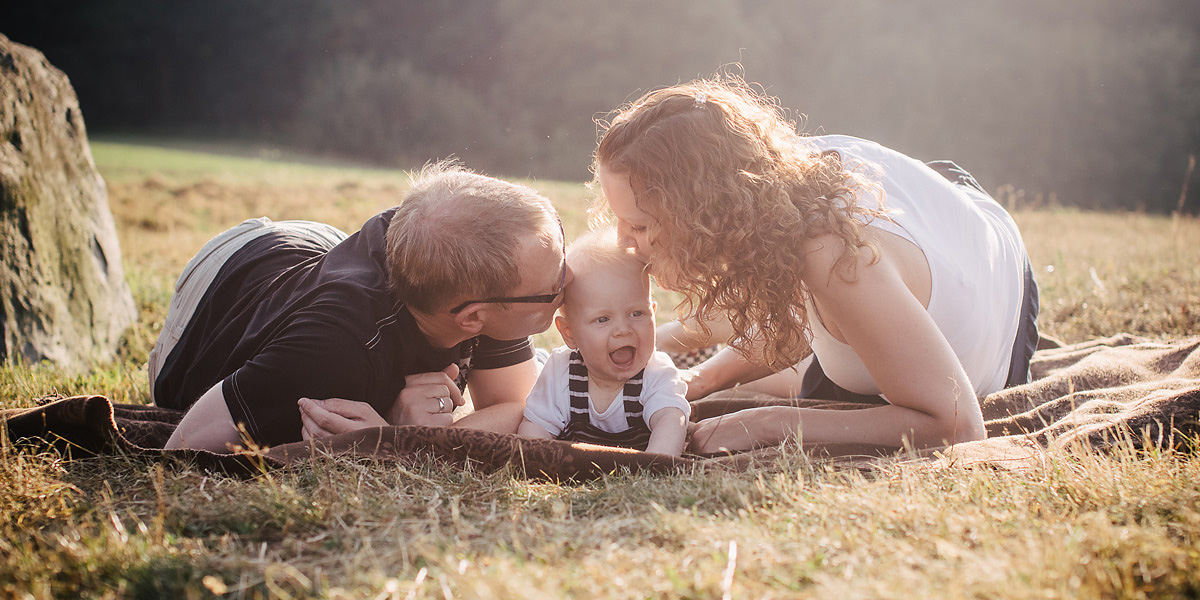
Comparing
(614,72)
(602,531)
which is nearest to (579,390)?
(602,531)

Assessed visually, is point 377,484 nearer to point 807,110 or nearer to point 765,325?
point 765,325

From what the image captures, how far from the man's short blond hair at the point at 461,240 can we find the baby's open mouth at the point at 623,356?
0.51 meters

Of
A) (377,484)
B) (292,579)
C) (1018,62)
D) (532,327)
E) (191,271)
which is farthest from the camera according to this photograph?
(1018,62)

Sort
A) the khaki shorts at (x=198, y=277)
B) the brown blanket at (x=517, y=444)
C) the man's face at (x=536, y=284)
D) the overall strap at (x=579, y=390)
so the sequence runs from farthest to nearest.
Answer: the khaki shorts at (x=198, y=277) → the overall strap at (x=579, y=390) → the man's face at (x=536, y=284) → the brown blanket at (x=517, y=444)

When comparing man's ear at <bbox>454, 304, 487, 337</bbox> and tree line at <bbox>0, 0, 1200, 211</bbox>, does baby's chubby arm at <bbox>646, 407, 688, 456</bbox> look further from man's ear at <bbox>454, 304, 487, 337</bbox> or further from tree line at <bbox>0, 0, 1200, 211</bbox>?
tree line at <bbox>0, 0, 1200, 211</bbox>

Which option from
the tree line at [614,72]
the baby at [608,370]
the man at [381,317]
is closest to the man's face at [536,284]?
the man at [381,317]

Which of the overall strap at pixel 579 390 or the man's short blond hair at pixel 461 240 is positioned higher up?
the man's short blond hair at pixel 461 240

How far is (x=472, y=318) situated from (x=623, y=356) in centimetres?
60

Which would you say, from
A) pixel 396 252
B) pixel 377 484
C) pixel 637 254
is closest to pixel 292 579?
pixel 377 484

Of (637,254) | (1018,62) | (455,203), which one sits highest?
(1018,62)

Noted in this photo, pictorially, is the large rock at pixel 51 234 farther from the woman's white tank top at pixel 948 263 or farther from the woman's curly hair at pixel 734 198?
the woman's white tank top at pixel 948 263

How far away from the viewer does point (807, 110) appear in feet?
97.8

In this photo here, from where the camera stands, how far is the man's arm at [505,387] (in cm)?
324

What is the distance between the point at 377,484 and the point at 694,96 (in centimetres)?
168
